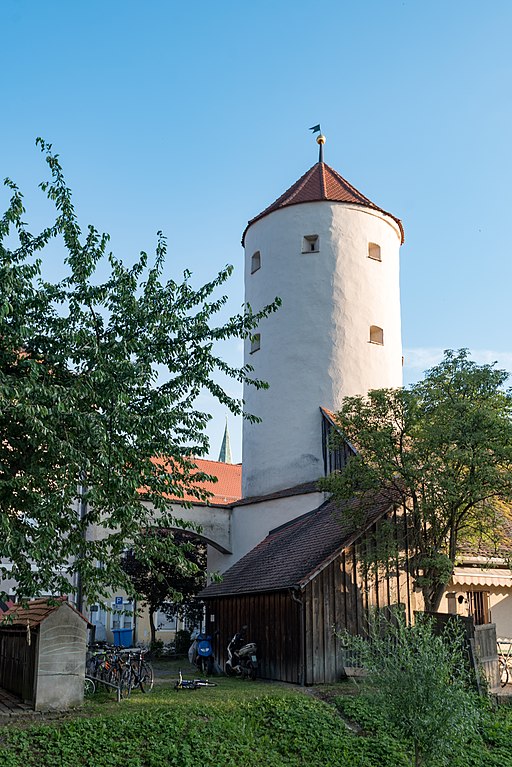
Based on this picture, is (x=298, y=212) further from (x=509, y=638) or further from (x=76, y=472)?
(x=76, y=472)

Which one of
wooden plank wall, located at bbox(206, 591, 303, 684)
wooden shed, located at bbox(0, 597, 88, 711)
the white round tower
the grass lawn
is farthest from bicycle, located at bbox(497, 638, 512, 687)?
the white round tower

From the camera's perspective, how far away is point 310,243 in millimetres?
30469

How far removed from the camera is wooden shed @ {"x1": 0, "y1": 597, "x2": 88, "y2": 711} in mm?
14258

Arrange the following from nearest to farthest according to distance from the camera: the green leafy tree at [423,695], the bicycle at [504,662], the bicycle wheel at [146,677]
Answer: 1. the green leafy tree at [423,695]
2. the bicycle wheel at [146,677]
3. the bicycle at [504,662]

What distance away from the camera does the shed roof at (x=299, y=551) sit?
63.7 feet

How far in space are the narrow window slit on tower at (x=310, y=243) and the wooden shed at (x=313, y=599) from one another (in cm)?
1169

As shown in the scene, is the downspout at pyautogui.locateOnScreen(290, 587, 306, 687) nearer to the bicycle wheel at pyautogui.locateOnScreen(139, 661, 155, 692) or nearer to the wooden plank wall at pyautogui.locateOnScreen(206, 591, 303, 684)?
the wooden plank wall at pyautogui.locateOnScreen(206, 591, 303, 684)

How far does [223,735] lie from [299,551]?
797cm

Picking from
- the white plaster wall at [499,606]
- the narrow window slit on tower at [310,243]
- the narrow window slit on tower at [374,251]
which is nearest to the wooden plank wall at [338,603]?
the white plaster wall at [499,606]

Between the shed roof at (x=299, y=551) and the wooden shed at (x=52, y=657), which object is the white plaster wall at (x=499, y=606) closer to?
the shed roof at (x=299, y=551)

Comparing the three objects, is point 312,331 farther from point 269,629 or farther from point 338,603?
point 269,629

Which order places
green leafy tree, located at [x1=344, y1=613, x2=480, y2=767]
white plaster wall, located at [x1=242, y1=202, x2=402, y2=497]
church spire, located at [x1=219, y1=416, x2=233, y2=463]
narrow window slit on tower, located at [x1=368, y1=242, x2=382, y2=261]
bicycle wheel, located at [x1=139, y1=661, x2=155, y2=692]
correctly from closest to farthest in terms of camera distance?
green leafy tree, located at [x1=344, y1=613, x2=480, y2=767]
bicycle wheel, located at [x1=139, y1=661, x2=155, y2=692]
white plaster wall, located at [x1=242, y1=202, x2=402, y2=497]
narrow window slit on tower, located at [x1=368, y1=242, x2=382, y2=261]
church spire, located at [x1=219, y1=416, x2=233, y2=463]

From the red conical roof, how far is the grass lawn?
1989cm

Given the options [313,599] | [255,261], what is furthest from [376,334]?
[313,599]
